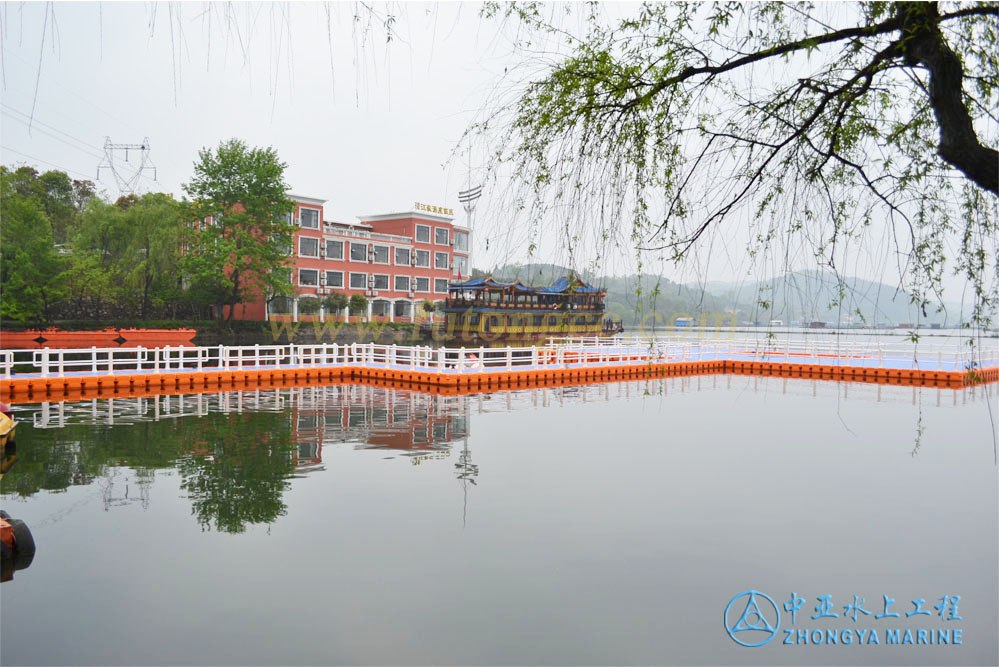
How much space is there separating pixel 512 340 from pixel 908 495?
39023 mm

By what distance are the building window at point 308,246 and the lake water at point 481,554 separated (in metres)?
37.1

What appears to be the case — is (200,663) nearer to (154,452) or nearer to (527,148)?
(527,148)

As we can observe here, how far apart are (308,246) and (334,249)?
2.07 metres

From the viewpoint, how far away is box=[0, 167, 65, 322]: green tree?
36594 millimetres

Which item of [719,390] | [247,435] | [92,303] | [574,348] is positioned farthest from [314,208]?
[247,435]

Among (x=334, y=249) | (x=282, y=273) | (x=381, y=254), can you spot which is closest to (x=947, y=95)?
(x=282, y=273)

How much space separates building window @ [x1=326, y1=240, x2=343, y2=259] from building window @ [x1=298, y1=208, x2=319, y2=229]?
168cm

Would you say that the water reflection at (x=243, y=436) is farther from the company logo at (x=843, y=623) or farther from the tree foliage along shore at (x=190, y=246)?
the tree foliage along shore at (x=190, y=246)

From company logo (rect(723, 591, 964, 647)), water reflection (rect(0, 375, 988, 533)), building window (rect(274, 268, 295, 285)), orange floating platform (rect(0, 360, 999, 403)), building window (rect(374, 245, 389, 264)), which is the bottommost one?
company logo (rect(723, 591, 964, 647))

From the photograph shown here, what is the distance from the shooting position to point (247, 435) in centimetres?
1530

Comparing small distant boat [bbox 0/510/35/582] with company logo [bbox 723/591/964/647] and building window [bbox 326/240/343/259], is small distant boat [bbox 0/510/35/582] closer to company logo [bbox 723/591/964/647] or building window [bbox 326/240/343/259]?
company logo [bbox 723/591/964/647]

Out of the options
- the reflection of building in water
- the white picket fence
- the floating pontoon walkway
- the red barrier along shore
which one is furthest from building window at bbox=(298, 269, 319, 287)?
the reflection of building in water

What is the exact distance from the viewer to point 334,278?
52625 mm

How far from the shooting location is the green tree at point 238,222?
43.3 m
